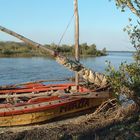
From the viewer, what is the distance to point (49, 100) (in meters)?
14.9

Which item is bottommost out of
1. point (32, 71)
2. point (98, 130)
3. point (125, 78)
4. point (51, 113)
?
point (32, 71)

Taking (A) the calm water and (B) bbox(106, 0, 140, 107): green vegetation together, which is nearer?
(B) bbox(106, 0, 140, 107): green vegetation

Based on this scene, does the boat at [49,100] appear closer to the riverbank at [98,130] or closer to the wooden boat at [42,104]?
the wooden boat at [42,104]

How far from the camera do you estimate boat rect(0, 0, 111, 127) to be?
1327 centimetres

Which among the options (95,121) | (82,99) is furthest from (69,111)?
(95,121)

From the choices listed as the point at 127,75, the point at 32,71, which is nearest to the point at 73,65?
the point at 127,75

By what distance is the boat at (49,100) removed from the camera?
13266mm

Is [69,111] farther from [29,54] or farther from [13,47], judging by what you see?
[13,47]

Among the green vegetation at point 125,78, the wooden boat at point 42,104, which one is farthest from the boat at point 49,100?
the green vegetation at point 125,78

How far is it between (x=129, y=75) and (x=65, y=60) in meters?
2.40

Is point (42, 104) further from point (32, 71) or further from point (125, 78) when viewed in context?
point (32, 71)

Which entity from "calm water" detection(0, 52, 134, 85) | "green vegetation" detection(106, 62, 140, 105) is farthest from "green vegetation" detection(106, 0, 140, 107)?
"calm water" detection(0, 52, 134, 85)

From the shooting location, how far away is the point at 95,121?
12602mm

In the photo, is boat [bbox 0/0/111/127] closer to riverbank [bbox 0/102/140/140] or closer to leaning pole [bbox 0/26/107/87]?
leaning pole [bbox 0/26/107/87]
